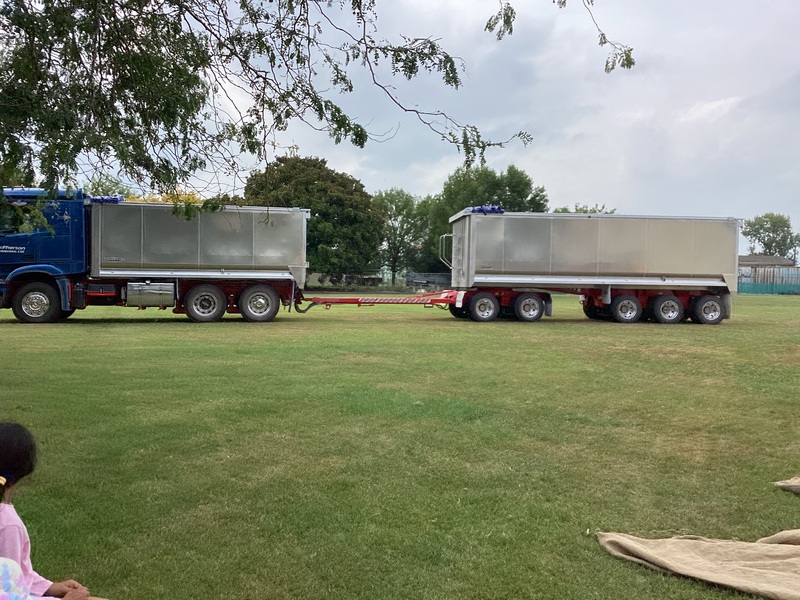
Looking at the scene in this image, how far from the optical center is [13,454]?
2.38 metres

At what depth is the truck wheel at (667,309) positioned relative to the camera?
2166 cm

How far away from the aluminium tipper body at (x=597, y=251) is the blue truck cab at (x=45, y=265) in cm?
1094

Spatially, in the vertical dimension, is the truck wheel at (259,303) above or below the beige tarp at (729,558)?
above

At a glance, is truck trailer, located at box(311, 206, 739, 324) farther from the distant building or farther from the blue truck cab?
the distant building

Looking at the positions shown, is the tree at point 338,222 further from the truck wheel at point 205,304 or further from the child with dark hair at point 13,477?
the child with dark hair at point 13,477

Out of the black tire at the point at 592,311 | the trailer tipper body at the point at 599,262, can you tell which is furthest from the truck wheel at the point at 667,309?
the black tire at the point at 592,311

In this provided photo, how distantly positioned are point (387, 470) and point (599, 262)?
688 inches

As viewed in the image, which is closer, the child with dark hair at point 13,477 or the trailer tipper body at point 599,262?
the child with dark hair at point 13,477

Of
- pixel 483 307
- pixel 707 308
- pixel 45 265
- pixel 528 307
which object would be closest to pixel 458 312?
pixel 483 307

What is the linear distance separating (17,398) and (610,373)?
7834mm

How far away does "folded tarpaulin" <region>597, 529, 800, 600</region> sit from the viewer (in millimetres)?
3438

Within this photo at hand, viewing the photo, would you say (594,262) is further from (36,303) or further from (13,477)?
(13,477)

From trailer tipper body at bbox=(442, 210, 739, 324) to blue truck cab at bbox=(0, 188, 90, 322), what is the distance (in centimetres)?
1082

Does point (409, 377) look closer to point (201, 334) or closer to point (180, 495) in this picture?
point (180, 495)
